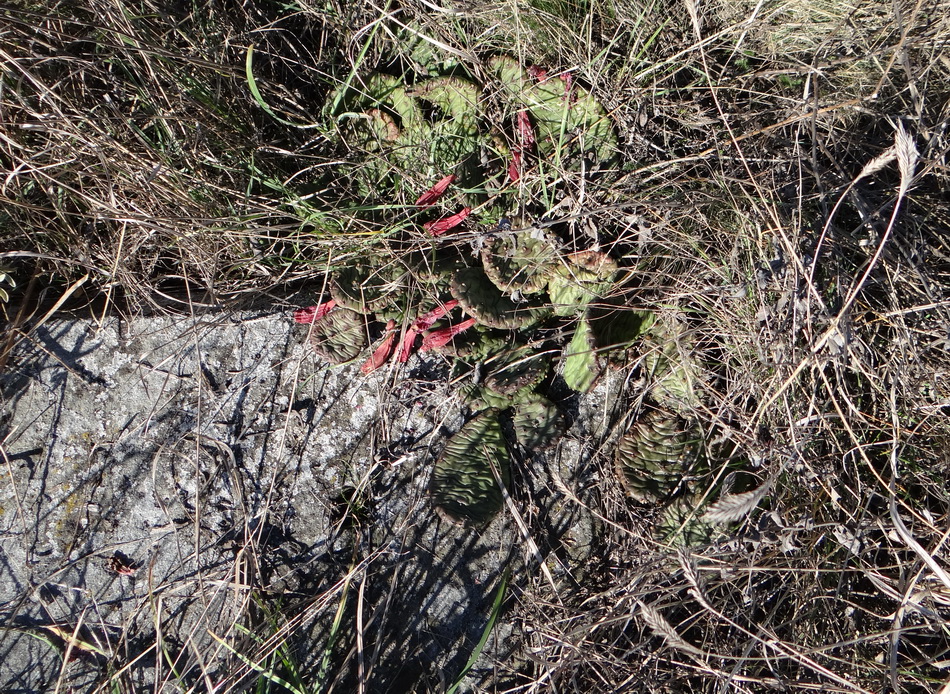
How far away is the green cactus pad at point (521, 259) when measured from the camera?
1.97 metres

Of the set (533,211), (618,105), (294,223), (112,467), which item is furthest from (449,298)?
(112,467)

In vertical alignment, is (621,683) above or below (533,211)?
below

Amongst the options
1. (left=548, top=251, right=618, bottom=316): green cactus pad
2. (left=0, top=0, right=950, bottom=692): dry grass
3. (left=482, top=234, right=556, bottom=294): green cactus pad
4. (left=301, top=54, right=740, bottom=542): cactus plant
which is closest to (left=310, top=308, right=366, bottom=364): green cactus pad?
(left=301, top=54, right=740, bottom=542): cactus plant

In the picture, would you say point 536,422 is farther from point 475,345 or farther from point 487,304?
point 487,304

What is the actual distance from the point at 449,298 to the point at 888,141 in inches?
54.8

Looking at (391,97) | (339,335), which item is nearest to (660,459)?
(339,335)

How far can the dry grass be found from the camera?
1.88 metres

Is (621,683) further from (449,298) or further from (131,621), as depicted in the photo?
(131,621)

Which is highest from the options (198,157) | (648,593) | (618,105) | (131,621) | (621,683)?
(198,157)

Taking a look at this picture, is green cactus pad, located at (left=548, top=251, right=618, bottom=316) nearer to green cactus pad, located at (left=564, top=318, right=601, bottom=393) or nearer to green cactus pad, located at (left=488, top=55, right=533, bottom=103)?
green cactus pad, located at (left=564, top=318, right=601, bottom=393)

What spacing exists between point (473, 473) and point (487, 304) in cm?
51

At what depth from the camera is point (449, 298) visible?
2043 millimetres

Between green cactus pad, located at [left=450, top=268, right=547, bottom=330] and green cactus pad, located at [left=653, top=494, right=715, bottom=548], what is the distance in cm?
70

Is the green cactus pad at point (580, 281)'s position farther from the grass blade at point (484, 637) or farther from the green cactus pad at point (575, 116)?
the grass blade at point (484, 637)
